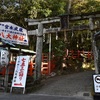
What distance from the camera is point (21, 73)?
12703 millimetres

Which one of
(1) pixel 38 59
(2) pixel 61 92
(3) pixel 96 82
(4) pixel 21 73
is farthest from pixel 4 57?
(3) pixel 96 82

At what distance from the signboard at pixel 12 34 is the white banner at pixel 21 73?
1.02m

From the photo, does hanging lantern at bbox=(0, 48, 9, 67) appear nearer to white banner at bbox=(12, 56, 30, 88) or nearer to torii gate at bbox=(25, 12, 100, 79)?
white banner at bbox=(12, 56, 30, 88)

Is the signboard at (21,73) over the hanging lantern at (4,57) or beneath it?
beneath

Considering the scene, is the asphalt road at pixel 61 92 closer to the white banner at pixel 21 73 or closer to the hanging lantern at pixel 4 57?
the white banner at pixel 21 73

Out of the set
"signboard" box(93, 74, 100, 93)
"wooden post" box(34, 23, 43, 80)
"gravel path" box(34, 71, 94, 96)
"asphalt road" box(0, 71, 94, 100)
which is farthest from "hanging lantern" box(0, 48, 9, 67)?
"signboard" box(93, 74, 100, 93)

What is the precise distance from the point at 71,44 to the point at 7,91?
11.6 m

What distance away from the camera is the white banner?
12461 mm

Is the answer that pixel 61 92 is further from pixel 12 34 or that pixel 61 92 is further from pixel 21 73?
pixel 12 34

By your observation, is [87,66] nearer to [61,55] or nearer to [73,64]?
[73,64]

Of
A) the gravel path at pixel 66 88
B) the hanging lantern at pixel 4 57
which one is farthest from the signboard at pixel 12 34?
the gravel path at pixel 66 88

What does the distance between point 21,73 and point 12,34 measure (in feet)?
7.58

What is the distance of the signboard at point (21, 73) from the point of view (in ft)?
40.9

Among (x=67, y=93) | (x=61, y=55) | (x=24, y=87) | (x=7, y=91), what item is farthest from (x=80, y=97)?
(x=61, y=55)
